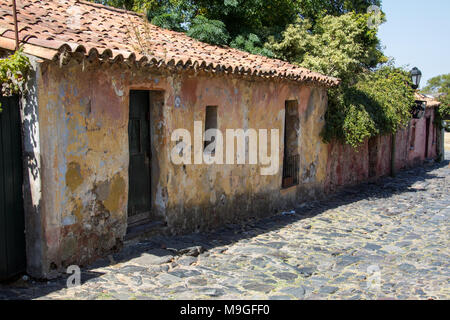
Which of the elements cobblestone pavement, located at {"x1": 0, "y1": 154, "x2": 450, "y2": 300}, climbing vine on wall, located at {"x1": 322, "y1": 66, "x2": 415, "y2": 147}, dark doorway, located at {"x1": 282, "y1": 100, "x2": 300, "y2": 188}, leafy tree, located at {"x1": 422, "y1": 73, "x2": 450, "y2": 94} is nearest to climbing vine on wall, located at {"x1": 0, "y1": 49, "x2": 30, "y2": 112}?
cobblestone pavement, located at {"x1": 0, "y1": 154, "x2": 450, "y2": 300}

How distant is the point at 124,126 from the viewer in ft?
21.3

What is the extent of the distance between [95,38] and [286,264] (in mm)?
4254

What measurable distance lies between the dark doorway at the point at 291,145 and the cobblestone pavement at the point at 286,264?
3.79 ft

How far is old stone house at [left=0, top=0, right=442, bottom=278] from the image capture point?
5.30 m

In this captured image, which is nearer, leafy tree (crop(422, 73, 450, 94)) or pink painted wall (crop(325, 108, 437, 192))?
pink painted wall (crop(325, 108, 437, 192))

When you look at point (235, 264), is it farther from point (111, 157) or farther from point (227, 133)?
point (227, 133)

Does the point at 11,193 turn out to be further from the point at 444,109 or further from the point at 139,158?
the point at 444,109

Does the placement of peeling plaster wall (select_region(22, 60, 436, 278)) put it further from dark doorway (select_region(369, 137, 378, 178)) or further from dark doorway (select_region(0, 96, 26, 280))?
dark doorway (select_region(369, 137, 378, 178))

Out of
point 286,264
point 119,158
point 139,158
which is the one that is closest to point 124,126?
point 119,158

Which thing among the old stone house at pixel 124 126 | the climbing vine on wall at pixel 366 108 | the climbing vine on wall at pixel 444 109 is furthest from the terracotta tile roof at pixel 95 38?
the climbing vine on wall at pixel 444 109

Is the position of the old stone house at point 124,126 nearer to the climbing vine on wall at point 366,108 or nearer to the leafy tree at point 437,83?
the climbing vine on wall at point 366,108

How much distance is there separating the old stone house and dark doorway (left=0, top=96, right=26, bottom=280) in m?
0.08

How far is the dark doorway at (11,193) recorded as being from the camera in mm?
5098
